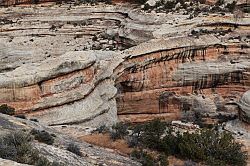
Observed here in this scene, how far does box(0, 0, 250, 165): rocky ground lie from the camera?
22.2 metres

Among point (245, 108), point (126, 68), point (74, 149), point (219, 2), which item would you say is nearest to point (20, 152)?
point (74, 149)

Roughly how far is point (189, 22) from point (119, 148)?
58.5 feet

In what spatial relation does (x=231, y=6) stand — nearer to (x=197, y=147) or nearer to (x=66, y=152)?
(x=197, y=147)

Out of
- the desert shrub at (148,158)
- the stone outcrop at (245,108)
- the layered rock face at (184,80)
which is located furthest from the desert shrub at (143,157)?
the layered rock face at (184,80)

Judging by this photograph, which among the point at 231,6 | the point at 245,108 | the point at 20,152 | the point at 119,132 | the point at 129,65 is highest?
the point at 231,6

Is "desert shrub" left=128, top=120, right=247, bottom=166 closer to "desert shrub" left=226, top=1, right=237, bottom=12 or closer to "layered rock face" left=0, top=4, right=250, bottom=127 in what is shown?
"layered rock face" left=0, top=4, right=250, bottom=127

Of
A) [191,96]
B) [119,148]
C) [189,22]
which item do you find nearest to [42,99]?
[119,148]

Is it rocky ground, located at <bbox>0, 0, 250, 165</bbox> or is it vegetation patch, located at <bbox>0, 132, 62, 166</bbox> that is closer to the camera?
→ vegetation patch, located at <bbox>0, 132, 62, 166</bbox>

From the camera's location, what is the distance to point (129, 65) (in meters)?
28.3

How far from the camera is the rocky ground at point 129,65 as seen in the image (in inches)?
872

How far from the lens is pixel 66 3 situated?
42500 millimetres

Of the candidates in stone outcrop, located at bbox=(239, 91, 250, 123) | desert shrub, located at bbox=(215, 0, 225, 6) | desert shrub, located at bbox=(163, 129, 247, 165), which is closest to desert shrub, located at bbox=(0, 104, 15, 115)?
desert shrub, located at bbox=(163, 129, 247, 165)

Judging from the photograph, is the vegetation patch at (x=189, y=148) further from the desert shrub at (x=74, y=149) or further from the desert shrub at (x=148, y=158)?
the desert shrub at (x=74, y=149)

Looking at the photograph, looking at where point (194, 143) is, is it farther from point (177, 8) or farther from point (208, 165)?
point (177, 8)
